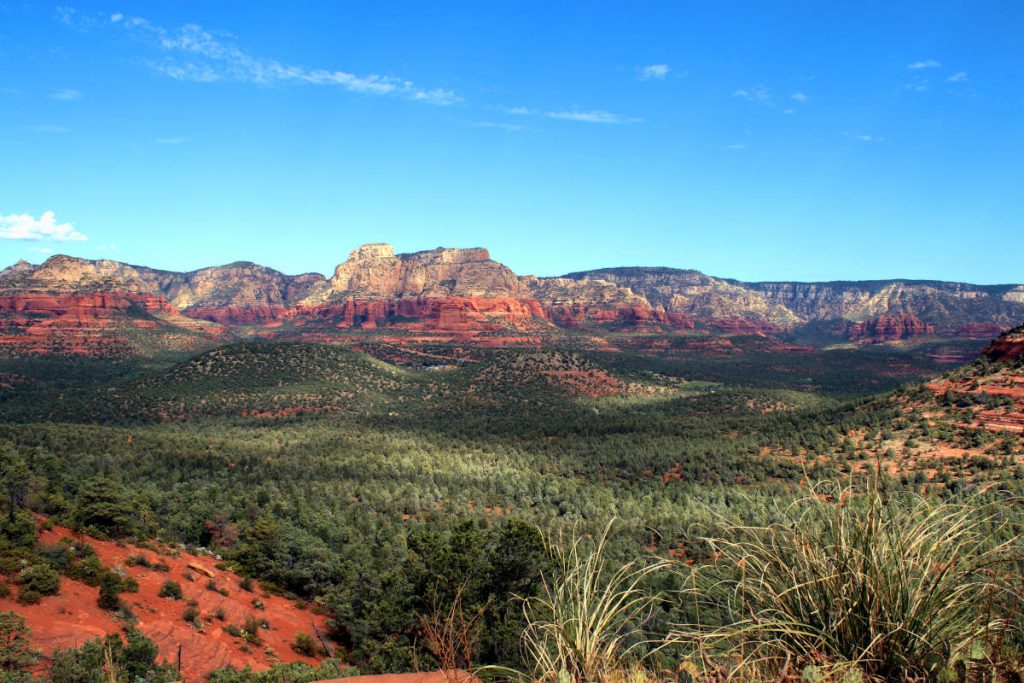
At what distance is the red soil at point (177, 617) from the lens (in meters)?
19.2

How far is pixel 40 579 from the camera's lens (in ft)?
66.5

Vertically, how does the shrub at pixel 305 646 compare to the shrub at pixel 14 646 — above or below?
below

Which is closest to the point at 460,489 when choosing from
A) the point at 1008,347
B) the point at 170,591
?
the point at 170,591

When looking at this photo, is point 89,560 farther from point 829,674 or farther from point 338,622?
point 829,674

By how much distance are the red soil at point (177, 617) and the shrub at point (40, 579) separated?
36cm

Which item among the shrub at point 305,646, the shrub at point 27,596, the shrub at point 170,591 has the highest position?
the shrub at point 27,596

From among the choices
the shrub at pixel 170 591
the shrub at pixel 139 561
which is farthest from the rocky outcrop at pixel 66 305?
the shrub at pixel 170 591

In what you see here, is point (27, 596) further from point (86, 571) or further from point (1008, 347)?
point (1008, 347)

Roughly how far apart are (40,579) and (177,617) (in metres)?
4.80

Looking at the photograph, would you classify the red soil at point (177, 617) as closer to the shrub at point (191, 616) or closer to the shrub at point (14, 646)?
the shrub at point (191, 616)

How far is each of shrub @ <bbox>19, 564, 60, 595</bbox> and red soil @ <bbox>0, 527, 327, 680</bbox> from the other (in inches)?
14.4

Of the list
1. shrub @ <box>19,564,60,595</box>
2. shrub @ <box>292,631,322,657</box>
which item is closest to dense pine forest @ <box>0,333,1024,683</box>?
shrub @ <box>19,564,60,595</box>

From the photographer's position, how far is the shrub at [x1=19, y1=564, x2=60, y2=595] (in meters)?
20.1

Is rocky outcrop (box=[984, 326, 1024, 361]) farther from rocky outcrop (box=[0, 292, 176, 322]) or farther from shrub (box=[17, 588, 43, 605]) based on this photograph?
rocky outcrop (box=[0, 292, 176, 322])
